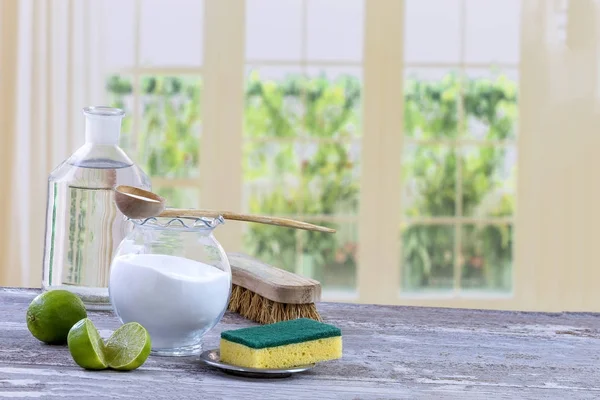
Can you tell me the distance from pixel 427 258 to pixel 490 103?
0.70 metres

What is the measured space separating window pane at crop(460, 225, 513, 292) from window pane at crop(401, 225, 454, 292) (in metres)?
0.06

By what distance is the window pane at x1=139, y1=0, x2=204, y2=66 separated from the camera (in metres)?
3.77

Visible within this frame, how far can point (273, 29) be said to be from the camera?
382 cm

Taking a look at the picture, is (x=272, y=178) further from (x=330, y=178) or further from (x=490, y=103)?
(x=490, y=103)

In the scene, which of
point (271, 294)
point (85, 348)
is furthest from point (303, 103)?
point (85, 348)

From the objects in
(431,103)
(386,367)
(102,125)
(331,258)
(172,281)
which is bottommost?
(331,258)

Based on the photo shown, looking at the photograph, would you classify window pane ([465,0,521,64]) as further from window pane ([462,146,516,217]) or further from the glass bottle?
the glass bottle

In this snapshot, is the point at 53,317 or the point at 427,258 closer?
the point at 53,317

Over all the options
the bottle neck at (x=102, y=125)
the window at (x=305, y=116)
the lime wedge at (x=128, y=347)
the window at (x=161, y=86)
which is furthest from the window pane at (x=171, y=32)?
the lime wedge at (x=128, y=347)

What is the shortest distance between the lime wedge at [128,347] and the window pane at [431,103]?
9.31 ft

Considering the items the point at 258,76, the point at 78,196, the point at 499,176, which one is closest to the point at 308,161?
the point at 258,76

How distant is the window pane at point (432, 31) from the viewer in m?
3.82

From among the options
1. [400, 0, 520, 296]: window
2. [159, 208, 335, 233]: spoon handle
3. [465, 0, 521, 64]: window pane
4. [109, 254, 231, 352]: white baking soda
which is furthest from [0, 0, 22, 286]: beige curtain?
[109, 254, 231, 352]: white baking soda

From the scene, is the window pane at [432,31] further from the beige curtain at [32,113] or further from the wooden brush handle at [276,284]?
the wooden brush handle at [276,284]
